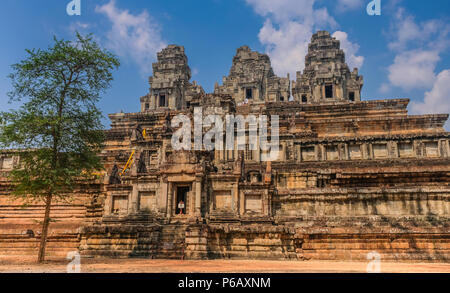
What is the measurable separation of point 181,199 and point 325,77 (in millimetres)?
50650

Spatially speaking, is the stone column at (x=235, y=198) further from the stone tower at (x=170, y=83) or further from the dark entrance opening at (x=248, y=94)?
the stone tower at (x=170, y=83)

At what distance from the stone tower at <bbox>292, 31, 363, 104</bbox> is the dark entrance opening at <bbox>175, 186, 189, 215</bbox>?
46532 millimetres

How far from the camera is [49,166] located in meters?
20.5

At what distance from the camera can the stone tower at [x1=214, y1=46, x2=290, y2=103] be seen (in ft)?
245

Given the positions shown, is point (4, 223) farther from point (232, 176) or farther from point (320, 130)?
point (320, 130)

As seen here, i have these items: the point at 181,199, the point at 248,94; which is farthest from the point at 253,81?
the point at 181,199

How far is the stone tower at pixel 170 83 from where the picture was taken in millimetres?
77312

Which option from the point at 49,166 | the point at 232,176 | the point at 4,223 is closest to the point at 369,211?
the point at 232,176

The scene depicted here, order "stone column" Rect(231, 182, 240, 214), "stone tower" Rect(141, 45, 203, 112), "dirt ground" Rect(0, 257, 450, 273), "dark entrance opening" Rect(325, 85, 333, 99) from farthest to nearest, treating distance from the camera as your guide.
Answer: "stone tower" Rect(141, 45, 203, 112) → "dark entrance opening" Rect(325, 85, 333, 99) → "stone column" Rect(231, 182, 240, 214) → "dirt ground" Rect(0, 257, 450, 273)

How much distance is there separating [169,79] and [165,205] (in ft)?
185

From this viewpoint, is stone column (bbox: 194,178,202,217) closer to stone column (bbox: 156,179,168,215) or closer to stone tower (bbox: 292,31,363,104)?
stone column (bbox: 156,179,168,215)

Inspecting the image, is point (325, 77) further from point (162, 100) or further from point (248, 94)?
point (162, 100)

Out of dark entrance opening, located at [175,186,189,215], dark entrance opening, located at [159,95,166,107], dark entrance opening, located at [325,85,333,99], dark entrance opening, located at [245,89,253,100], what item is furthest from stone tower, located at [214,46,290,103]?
dark entrance opening, located at [175,186,189,215]

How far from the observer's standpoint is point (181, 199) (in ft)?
89.7
